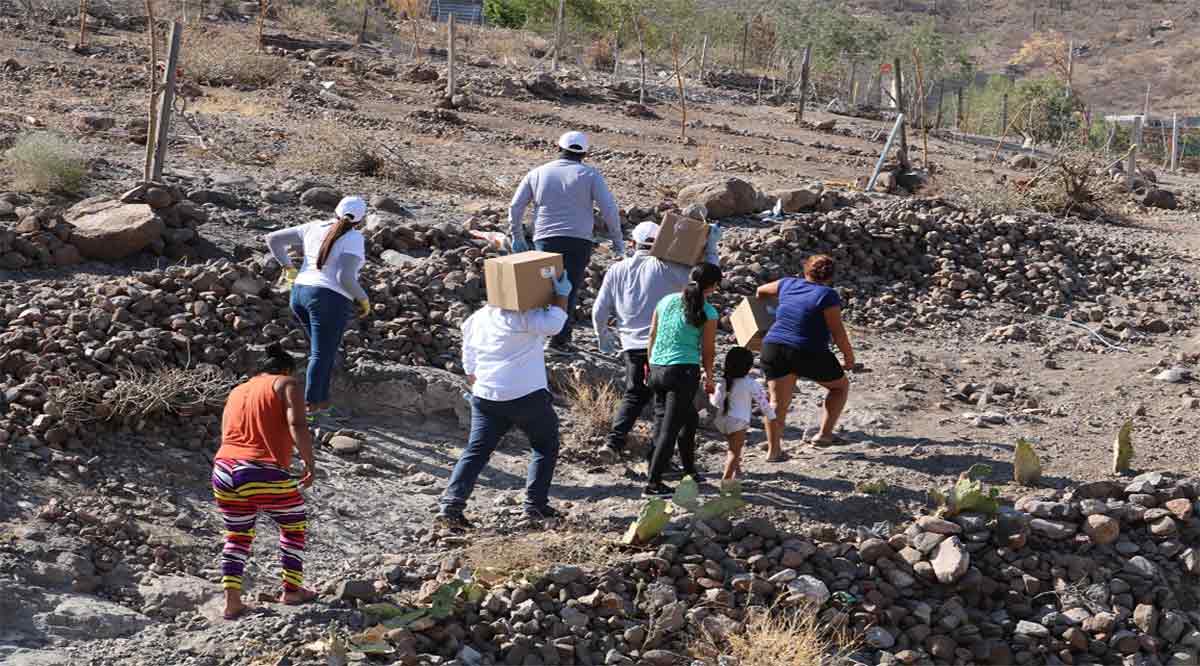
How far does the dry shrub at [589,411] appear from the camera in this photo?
24.4ft

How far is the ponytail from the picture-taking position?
649 cm

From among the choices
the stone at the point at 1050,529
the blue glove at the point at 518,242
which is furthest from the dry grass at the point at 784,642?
the blue glove at the point at 518,242

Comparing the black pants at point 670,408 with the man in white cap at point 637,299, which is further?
the man in white cap at point 637,299

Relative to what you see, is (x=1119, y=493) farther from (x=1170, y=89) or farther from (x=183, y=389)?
(x=1170, y=89)

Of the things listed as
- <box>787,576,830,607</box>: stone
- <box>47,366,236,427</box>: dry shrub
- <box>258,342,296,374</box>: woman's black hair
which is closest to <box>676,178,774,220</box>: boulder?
<box>47,366,236,427</box>: dry shrub

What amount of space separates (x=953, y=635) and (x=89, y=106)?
42.9ft

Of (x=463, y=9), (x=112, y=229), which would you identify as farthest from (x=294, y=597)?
(x=463, y=9)

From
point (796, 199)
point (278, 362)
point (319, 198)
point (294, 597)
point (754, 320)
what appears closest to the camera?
point (278, 362)

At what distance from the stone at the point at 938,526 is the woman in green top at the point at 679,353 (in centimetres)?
114

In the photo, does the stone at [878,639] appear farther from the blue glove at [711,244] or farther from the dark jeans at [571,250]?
the dark jeans at [571,250]

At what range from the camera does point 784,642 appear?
16.9 feet

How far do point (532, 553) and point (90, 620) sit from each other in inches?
68.6

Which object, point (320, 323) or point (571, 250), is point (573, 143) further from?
point (320, 323)

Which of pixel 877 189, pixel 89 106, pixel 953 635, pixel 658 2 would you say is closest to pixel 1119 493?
pixel 953 635
